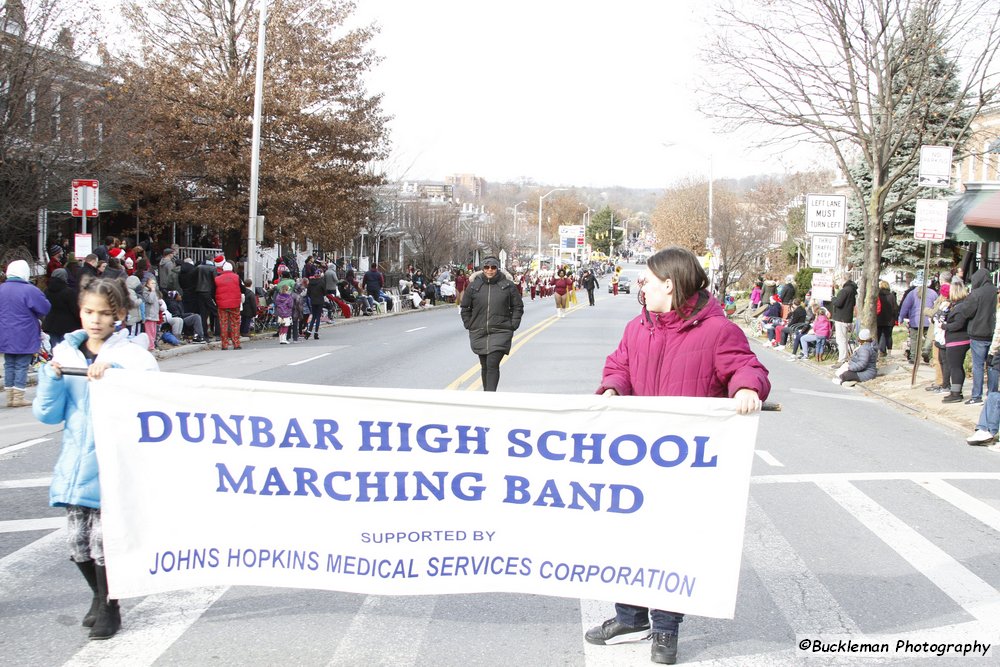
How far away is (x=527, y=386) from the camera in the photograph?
47.2 ft

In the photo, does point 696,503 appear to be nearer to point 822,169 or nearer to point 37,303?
→ point 37,303

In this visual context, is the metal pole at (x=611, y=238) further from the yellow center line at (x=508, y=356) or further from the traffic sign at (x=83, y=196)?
the traffic sign at (x=83, y=196)

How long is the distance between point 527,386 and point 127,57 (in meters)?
19.6

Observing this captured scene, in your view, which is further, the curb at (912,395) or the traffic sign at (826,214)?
the traffic sign at (826,214)

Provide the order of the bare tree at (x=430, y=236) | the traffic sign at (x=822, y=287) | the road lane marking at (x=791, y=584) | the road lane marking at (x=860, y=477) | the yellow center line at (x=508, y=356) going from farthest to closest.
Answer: the bare tree at (x=430, y=236)
the traffic sign at (x=822, y=287)
the yellow center line at (x=508, y=356)
the road lane marking at (x=860, y=477)
the road lane marking at (x=791, y=584)

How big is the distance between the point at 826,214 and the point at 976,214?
28.8ft

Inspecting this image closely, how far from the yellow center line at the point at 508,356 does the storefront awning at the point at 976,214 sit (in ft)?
40.7

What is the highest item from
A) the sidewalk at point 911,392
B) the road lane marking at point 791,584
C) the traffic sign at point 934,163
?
the traffic sign at point 934,163

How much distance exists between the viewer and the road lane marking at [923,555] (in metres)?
5.53

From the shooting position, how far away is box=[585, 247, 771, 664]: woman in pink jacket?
14.8 ft

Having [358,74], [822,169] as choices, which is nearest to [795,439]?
[358,74]

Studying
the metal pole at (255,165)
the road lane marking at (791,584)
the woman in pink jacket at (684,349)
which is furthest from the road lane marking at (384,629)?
the metal pole at (255,165)

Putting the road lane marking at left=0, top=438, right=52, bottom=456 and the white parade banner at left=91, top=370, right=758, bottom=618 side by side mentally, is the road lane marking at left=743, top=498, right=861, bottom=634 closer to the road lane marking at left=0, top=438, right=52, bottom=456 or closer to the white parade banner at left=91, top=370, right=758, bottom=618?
the white parade banner at left=91, top=370, right=758, bottom=618

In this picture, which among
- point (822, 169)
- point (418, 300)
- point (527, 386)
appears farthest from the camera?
point (822, 169)
